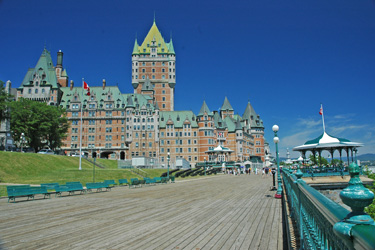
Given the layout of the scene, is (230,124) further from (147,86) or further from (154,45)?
(154,45)

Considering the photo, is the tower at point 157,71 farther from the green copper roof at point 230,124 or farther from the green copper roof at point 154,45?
the green copper roof at point 230,124

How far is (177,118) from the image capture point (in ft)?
307

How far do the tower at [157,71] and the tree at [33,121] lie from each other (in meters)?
38.3

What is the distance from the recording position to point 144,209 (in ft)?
45.4

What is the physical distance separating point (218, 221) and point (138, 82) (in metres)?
95.5

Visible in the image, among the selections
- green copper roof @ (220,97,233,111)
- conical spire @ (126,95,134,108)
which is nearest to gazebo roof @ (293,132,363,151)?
conical spire @ (126,95,134,108)

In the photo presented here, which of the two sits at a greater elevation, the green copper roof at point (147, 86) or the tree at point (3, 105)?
the green copper roof at point (147, 86)

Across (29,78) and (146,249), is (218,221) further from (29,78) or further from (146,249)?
(29,78)

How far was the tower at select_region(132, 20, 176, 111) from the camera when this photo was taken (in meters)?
103

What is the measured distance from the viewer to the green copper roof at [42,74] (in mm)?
91062

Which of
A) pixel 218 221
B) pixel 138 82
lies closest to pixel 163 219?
pixel 218 221

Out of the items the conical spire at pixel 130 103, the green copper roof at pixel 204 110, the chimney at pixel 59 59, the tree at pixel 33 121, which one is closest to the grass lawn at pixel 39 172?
the tree at pixel 33 121

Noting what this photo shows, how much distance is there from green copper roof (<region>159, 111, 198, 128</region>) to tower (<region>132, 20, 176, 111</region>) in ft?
24.3

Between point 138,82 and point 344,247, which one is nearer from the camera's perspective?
point 344,247
